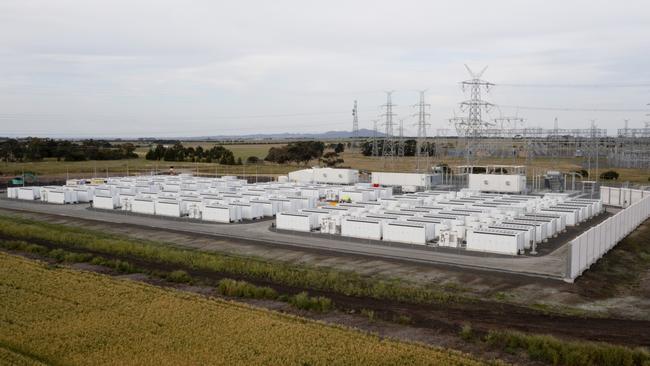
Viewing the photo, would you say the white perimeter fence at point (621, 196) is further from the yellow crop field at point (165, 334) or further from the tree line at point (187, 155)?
the tree line at point (187, 155)

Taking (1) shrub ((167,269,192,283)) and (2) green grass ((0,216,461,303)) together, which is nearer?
(2) green grass ((0,216,461,303))

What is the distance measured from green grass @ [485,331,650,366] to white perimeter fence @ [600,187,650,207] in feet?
104

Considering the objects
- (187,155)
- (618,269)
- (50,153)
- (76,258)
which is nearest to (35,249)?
(76,258)

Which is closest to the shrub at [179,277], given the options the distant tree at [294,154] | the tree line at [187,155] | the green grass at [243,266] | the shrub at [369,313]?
the green grass at [243,266]

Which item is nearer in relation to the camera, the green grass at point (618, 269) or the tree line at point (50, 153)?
the green grass at point (618, 269)

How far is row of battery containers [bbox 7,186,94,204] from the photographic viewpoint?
47.8 meters

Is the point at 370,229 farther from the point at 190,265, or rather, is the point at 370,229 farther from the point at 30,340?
the point at 30,340

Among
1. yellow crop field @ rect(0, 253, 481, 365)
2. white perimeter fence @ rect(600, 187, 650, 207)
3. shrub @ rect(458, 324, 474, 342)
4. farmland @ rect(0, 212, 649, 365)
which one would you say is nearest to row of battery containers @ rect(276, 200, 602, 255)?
farmland @ rect(0, 212, 649, 365)

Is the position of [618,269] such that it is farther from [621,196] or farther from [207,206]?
[207,206]

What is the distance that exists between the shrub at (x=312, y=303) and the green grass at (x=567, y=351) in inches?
212

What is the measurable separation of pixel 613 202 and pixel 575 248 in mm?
26562

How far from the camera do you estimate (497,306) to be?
18719mm

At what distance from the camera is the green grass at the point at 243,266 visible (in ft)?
66.5

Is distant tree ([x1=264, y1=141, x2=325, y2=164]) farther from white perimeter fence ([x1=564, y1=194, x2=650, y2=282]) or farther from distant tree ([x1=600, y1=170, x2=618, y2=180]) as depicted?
white perimeter fence ([x1=564, y1=194, x2=650, y2=282])
